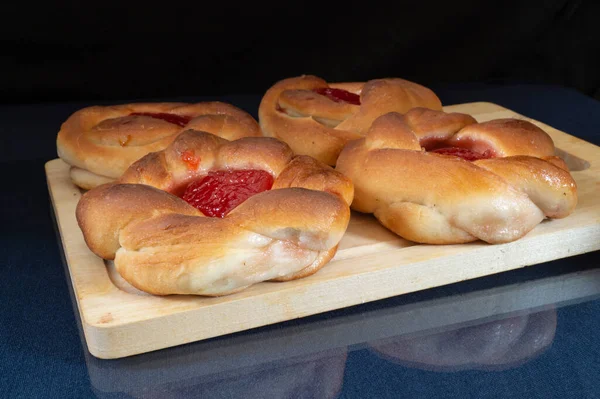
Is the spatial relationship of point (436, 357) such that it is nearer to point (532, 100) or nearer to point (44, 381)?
point (44, 381)

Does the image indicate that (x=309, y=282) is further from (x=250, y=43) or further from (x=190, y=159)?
(x=250, y=43)

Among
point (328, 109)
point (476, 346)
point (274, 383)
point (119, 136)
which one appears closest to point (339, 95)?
point (328, 109)

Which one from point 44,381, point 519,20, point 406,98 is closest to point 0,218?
point 44,381

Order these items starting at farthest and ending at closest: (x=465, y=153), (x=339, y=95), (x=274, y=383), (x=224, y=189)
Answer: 1. (x=339, y=95)
2. (x=465, y=153)
3. (x=224, y=189)
4. (x=274, y=383)

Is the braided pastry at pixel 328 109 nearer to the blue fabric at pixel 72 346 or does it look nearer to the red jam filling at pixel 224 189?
the red jam filling at pixel 224 189

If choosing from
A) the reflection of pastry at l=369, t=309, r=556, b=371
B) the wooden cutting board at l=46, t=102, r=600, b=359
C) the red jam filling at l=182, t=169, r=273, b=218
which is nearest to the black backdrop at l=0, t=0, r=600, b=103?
the wooden cutting board at l=46, t=102, r=600, b=359

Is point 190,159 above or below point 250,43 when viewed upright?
above

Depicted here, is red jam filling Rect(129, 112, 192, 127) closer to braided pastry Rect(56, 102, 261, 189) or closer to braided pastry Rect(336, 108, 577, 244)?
braided pastry Rect(56, 102, 261, 189)
